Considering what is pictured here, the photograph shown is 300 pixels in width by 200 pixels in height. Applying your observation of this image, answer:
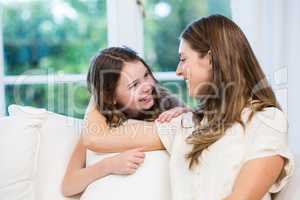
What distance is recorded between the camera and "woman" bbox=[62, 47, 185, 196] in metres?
1.66

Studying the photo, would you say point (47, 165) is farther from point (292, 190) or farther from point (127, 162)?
point (292, 190)

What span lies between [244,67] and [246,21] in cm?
81

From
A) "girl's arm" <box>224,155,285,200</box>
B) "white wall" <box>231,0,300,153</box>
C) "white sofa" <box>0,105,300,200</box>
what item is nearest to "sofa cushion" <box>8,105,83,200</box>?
"white sofa" <box>0,105,300,200</box>

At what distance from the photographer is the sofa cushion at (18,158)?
1627 mm

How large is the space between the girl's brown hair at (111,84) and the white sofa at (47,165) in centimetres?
15

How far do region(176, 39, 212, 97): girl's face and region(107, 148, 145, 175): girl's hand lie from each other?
Answer: 28cm

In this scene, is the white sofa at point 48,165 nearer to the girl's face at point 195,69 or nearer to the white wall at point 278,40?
the girl's face at point 195,69

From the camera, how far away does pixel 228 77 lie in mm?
1339

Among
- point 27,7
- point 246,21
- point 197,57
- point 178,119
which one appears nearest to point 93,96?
point 178,119

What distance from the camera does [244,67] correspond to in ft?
4.41

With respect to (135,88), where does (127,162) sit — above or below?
below

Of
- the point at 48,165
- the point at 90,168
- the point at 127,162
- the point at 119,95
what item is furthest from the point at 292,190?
the point at 48,165

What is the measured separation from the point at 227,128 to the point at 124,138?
1.26 ft

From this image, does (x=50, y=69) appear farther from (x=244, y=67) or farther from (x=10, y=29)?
(x=244, y=67)
